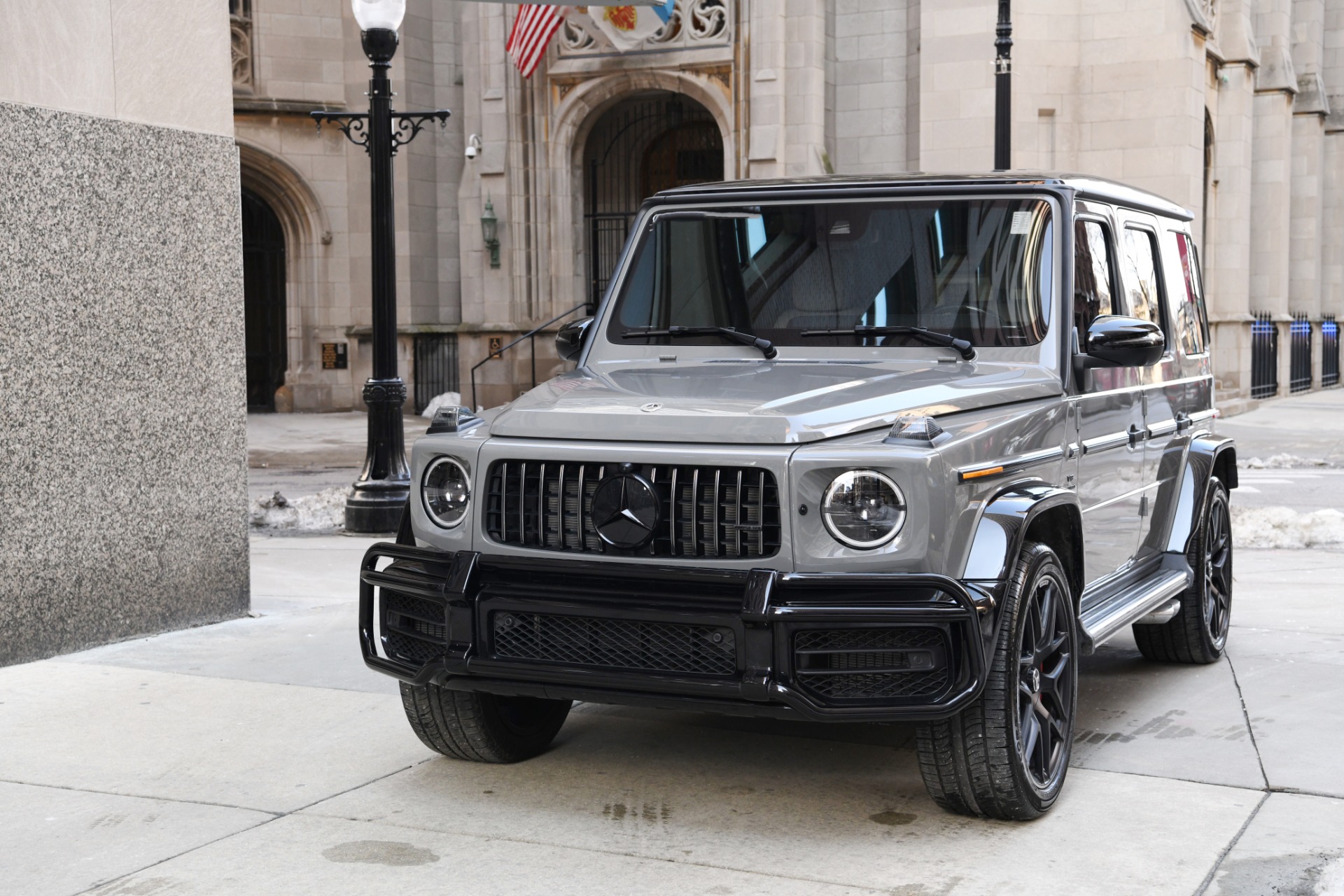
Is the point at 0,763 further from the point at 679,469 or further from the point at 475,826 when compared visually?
the point at 679,469

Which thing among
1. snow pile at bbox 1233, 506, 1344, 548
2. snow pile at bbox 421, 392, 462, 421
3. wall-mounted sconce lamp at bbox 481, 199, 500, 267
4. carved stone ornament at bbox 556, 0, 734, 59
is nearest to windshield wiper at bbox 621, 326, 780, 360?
snow pile at bbox 1233, 506, 1344, 548

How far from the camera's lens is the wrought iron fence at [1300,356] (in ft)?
103

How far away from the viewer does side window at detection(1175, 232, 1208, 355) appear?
6957 millimetres

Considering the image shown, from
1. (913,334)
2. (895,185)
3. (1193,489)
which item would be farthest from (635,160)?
(913,334)

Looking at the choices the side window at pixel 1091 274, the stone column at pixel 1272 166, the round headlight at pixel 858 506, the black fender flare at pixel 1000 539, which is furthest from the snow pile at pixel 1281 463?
the stone column at pixel 1272 166

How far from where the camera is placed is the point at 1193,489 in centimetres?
675

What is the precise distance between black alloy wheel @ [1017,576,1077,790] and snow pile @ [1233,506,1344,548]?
647cm

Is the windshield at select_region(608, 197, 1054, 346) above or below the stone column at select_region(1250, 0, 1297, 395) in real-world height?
below

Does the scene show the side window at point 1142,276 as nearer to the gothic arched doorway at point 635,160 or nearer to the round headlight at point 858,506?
the round headlight at point 858,506

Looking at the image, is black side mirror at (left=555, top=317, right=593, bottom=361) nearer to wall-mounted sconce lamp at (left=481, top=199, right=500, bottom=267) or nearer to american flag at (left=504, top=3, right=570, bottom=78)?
american flag at (left=504, top=3, right=570, bottom=78)

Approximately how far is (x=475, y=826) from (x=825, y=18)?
68.0 feet

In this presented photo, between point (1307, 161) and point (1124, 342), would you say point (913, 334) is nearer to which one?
point (1124, 342)

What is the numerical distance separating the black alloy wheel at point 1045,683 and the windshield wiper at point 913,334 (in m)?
0.92

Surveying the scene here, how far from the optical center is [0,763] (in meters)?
5.39
